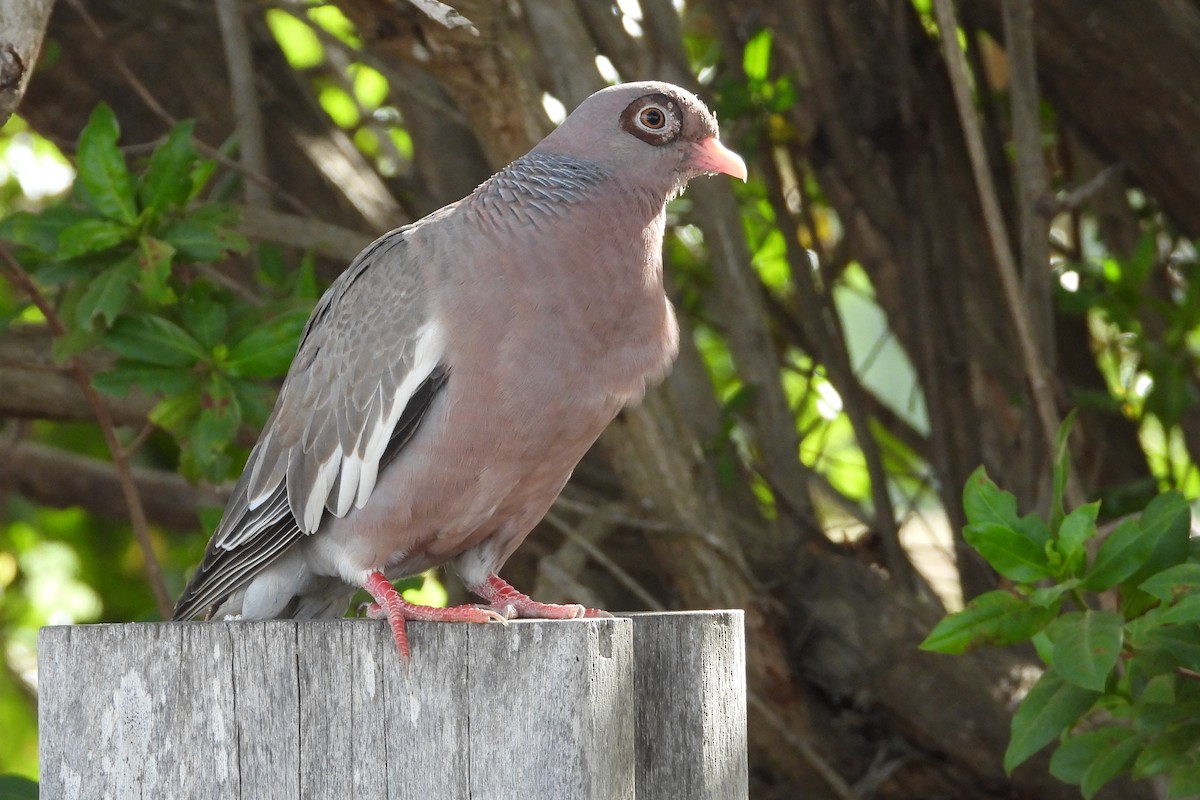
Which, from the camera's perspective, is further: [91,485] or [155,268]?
[91,485]

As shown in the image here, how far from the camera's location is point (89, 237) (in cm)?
329

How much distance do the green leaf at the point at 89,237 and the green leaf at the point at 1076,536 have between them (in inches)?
89.2

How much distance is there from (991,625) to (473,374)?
112 cm

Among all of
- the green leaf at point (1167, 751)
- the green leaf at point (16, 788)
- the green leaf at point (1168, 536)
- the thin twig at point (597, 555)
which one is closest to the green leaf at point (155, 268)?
the green leaf at point (16, 788)

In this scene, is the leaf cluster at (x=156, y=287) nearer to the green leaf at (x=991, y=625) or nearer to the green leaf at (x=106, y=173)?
the green leaf at (x=106, y=173)

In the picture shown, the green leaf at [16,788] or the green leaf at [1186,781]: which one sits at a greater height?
the green leaf at [16,788]

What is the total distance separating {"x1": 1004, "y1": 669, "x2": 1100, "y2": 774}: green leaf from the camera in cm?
258

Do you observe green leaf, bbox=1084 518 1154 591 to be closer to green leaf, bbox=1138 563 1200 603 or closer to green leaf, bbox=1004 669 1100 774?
green leaf, bbox=1138 563 1200 603

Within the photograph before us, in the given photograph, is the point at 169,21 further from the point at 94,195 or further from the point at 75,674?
the point at 75,674

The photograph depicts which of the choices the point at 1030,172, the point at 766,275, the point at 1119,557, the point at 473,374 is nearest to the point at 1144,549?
the point at 1119,557

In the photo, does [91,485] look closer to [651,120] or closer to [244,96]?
[244,96]

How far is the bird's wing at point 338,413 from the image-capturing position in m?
2.74

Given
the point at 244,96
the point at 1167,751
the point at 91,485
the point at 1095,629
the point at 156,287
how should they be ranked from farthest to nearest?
the point at 91,485
the point at 244,96
the point at 156,287
the point at 1167,751
the point at 1095,629

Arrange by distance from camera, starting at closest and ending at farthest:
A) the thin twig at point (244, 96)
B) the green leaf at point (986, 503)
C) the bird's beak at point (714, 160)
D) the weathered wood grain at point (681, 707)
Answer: the weathered wood grain at point (681, 707) → the green leaf at point (986, 503) → the bird's beak at point (714, 160) → the thin twig at point (244, 96)
